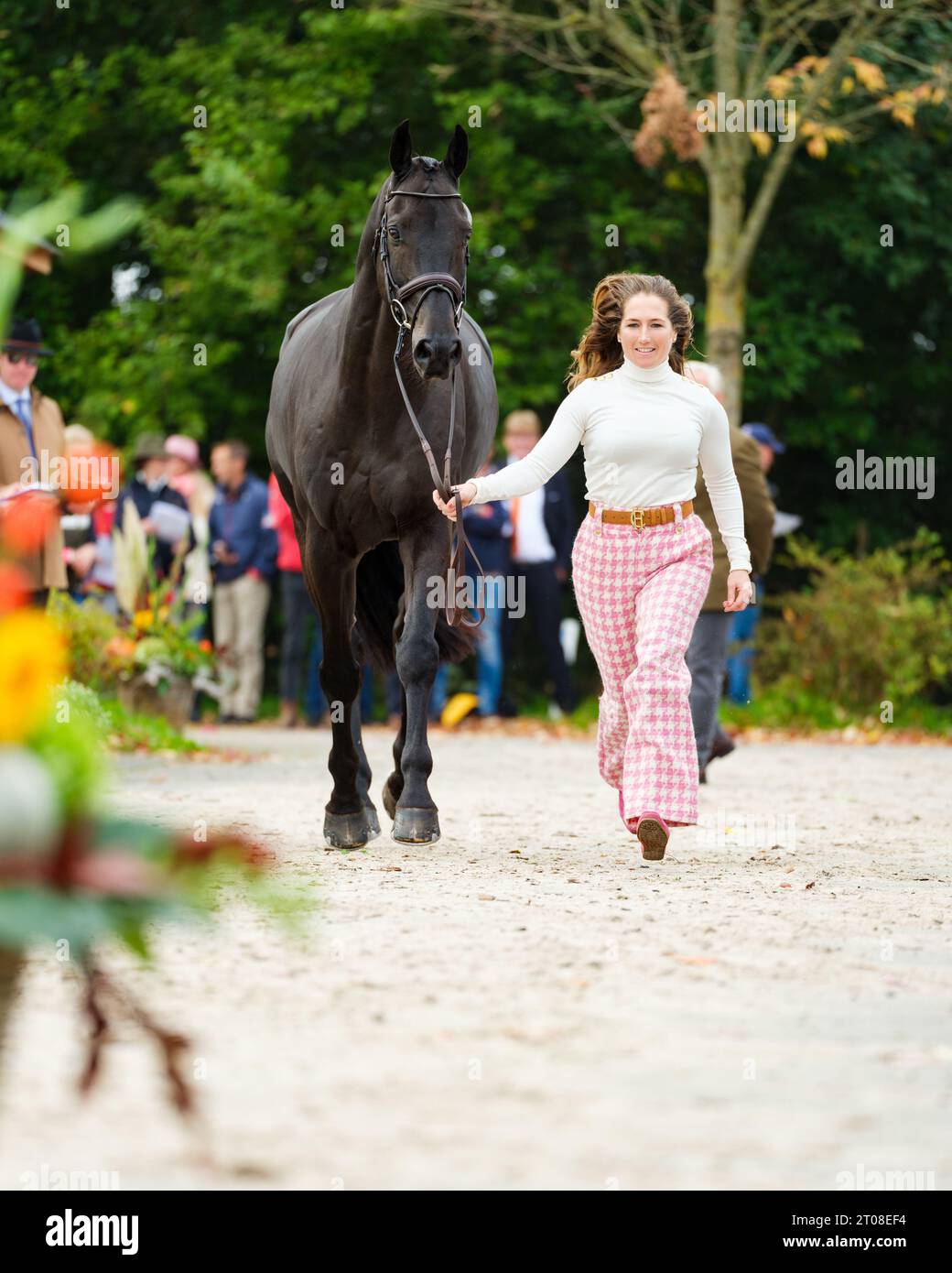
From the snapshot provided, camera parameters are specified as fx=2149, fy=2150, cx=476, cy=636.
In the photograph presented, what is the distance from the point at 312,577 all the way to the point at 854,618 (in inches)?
387

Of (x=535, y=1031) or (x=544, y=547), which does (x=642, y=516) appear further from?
(x=544, y=547)

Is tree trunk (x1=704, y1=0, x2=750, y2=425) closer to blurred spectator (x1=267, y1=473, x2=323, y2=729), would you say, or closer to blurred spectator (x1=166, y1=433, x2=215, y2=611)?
blurred spectator (x1=267, y1=473, x2=323, y2=729)

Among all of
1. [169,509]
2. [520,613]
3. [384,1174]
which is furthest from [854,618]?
[384,1174]

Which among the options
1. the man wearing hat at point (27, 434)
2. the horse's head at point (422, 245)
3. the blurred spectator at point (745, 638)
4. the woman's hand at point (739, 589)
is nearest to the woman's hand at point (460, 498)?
the horse's head at point (422, 245)

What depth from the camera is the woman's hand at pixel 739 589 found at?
7.92 m

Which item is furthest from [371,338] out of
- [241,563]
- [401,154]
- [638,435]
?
[241,563]

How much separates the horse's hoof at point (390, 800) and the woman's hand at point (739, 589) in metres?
1.72

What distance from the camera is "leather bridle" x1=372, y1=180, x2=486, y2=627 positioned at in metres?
7.87

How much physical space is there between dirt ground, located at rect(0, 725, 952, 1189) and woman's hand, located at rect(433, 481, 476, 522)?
126 centimetres

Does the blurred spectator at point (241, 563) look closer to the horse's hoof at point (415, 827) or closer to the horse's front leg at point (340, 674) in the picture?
the horse's front leg at point (340, 674)

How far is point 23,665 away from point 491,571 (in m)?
14.8

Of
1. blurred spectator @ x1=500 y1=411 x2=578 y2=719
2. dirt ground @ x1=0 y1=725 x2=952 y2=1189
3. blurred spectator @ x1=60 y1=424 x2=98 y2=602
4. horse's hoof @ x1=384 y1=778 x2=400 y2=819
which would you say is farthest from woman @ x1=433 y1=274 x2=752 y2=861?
blurred spectator @ x1=500 y1=411 x2=578 y2=719

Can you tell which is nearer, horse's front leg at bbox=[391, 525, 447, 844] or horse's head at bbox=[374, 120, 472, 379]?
horse's head at bbox=[374, 120, 472, 379]

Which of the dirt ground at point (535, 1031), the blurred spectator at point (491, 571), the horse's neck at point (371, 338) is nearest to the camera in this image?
the dirt ground at point (535, 1031)
